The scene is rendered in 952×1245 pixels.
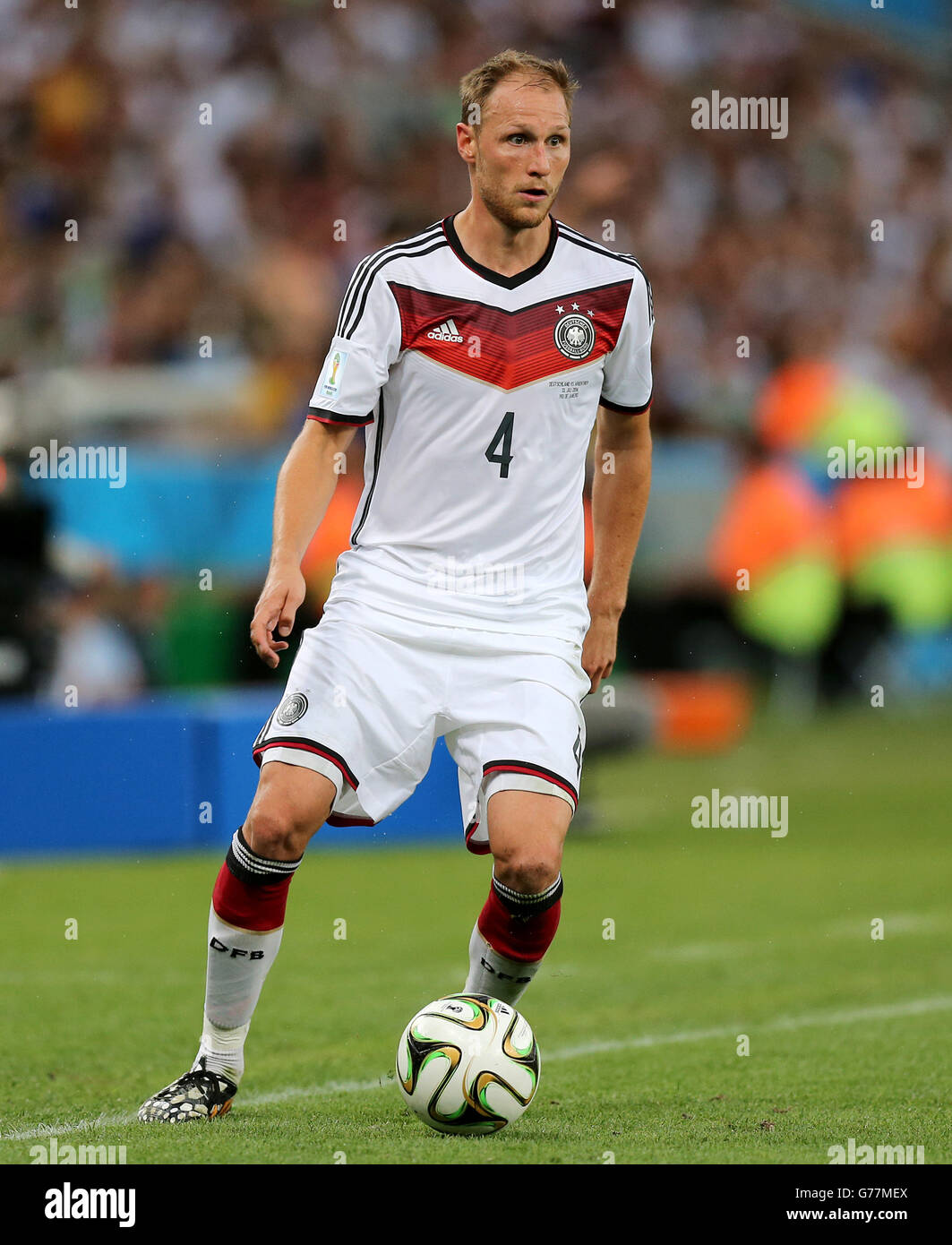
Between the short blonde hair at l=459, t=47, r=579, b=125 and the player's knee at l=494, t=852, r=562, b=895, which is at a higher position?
the short blonde hair at l=459, t=47, r=579, b=125

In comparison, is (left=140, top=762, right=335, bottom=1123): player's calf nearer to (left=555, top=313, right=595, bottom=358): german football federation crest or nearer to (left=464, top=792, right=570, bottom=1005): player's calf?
(left=464, top=792, right=570, bottom=1005): player's calf

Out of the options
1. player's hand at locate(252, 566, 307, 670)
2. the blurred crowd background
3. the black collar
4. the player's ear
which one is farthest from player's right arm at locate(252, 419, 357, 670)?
the blurred crowd background

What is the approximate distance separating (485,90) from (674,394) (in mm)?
11088

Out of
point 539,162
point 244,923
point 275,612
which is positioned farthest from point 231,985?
point 539,162

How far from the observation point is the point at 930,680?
634 inches

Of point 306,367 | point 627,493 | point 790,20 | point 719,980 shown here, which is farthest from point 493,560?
point 790,20

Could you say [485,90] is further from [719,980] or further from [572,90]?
[719,980]

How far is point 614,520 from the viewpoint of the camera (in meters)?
4.96

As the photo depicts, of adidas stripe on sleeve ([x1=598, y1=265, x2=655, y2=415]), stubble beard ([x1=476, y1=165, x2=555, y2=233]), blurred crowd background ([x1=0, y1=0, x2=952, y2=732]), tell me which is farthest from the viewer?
blurred crowd background ([x1=0, y1=0, x2=952, y2=732])

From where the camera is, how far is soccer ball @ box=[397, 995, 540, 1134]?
4.26 m

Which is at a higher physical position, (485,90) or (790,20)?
(790,20)

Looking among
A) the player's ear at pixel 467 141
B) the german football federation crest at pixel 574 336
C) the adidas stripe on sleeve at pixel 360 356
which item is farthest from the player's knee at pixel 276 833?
the player's ear at pixel 467 141

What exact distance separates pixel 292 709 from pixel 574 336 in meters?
1.16

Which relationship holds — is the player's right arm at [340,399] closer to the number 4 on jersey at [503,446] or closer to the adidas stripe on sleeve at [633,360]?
the number 4 on jersey at [503,446]
